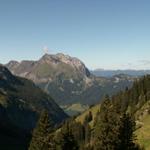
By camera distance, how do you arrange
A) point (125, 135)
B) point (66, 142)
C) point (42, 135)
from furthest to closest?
point (125, 135) → point (66, 142) → point (42, 135)

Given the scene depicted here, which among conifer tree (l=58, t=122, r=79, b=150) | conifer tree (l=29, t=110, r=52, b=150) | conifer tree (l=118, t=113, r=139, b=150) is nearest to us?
conifer tree (l=29, t=110, r=52, b=150)

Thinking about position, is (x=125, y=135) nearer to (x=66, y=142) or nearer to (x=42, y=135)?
(x=66, y=142)

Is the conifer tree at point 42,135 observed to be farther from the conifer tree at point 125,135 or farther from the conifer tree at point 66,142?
the conifer tree at point 125,135

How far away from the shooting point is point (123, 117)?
195ft

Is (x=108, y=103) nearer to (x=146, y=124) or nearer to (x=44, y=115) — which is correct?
(x=44, y=115)

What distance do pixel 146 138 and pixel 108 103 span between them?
2084 inches

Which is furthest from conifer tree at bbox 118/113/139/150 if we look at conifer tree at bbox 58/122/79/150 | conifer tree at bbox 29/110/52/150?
conifer tree at bbox 29/110/52/150

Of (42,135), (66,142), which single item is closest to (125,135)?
(66,142)

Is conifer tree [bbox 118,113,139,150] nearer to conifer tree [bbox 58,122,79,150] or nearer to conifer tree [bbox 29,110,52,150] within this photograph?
conifer tree [bbox 58,122,79,150]

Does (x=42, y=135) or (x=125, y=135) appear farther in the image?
(x=125, y=135)

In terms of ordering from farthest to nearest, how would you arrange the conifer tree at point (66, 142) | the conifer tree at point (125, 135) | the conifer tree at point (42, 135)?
the conifer tree at point (125, 135)
the conifer tree at point (66, 142)
the conifer tree at point (42, 135)

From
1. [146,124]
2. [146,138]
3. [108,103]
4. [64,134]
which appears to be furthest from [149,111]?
[64,134]

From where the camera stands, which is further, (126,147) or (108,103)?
(108,103)

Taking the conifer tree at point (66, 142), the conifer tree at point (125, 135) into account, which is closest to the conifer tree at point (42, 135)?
the conifer tree at point (66, 142)
